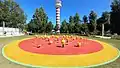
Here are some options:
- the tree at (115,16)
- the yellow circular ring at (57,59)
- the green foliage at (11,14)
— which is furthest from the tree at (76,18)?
the yellow circular ring at (57,59)

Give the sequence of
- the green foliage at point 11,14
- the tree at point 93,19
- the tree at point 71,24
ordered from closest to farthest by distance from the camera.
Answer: the green foliage at point 11,14 → the tree at point 93,19 → the tree at point 71,24

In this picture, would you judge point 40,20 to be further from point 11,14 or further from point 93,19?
point 93,19

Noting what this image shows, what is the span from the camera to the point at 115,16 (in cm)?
5234

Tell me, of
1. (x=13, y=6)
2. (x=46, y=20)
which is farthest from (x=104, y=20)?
(x=13, y=6)

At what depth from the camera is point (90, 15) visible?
2228 inches

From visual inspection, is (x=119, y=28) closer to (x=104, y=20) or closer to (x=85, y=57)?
(x=104, y=20)

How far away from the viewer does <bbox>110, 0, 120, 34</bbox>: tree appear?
5166 cm

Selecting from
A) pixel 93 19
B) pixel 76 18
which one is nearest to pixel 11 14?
pixel 76 18

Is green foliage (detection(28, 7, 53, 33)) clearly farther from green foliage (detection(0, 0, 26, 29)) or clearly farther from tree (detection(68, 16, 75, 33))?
Answer: tree (detection(68, 16, 75, 33))

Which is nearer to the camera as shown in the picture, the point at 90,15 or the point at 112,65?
the point at 112,65

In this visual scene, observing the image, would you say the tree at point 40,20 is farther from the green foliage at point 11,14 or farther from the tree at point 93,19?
the tree at point 93,19

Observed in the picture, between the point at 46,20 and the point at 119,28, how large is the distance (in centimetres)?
2656

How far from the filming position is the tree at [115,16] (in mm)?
51662

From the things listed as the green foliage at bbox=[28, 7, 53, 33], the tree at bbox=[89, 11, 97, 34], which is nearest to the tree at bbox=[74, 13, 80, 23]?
the tree at bbox=[89, 11, 97, 34]
